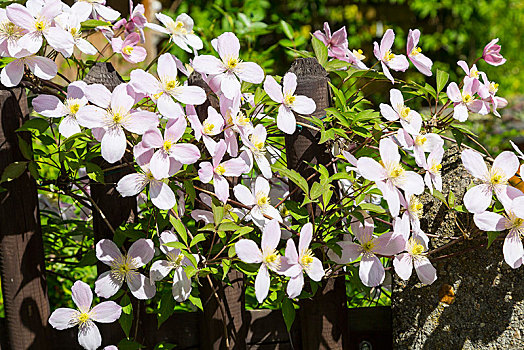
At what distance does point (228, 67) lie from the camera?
112cm

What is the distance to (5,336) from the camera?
4.43 feet

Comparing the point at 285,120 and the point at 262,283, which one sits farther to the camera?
the point at 285,120

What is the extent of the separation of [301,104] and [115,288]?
20.6 inches

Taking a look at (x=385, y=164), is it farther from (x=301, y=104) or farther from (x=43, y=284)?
(x=43, y=284)

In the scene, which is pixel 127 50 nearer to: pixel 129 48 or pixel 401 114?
pixel 129 48

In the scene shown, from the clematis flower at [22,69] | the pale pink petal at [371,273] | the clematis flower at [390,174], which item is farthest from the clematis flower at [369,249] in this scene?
the clematis flower at [22,69]

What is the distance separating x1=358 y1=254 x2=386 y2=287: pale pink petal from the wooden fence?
0.19m

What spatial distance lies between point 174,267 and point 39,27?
52cm

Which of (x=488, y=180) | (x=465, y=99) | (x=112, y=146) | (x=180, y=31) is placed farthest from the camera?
(x=180, y=31)

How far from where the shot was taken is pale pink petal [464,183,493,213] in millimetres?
1095

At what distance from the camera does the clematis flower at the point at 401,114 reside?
114 cm

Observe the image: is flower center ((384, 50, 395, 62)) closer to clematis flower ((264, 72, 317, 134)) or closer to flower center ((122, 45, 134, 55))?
clematis flower ((264, 72, 317, 134))

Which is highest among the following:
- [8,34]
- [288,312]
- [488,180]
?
[8,34]

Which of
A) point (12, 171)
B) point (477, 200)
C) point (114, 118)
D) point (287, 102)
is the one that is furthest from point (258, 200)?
point (12, 171)
